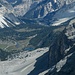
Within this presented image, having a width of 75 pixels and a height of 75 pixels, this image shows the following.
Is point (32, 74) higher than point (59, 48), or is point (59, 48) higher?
point (59, 48)

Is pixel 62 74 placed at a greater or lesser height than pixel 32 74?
greater

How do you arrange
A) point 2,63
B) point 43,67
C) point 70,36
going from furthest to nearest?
point 2,63 → point 43,67 → point 70,36

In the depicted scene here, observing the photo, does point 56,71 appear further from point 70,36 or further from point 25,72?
point 25,72

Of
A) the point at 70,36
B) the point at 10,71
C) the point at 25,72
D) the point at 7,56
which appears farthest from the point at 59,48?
the point at 7,56

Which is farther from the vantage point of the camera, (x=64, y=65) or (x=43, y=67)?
(x=43, y=67)

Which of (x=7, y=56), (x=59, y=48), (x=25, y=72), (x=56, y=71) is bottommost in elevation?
(x=7, y=56)

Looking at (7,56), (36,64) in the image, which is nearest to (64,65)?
(36,64)

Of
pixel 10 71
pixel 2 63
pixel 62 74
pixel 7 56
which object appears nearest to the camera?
pixel 62 74

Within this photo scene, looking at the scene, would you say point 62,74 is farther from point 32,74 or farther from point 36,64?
point 36,64

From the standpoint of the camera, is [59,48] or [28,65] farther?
[28,65]
